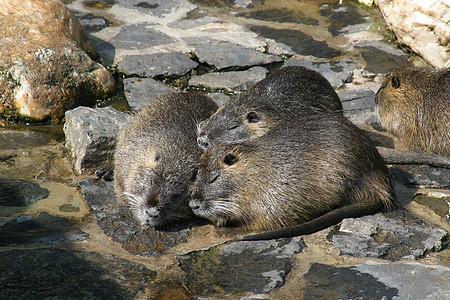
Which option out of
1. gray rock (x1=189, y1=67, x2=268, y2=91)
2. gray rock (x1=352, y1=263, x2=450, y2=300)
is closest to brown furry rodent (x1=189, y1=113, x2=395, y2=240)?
gray rock (x1=352, y1=263, x2=450, y2=300)

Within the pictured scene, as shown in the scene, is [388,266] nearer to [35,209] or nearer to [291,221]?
[291,221]

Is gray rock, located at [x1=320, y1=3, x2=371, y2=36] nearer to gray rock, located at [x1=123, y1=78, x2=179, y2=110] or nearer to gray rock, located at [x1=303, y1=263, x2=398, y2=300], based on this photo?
gray rock, located at [x1=123, y1=78, x2=179, y2=110]

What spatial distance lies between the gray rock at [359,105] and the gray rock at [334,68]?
0.27 m

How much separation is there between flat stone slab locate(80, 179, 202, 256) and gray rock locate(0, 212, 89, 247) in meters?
0.24

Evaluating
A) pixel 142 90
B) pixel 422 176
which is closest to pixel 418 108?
pixel 422 176

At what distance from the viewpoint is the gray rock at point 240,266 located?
315 centimetres

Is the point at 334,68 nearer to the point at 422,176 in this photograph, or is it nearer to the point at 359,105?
the point at 359,105

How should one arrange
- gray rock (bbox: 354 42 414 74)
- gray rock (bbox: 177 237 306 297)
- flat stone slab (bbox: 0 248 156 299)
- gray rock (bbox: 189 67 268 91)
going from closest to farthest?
flat stone slab (bbox: 0 248 156 299), gray rock (bbox: 177 237 306 297), gray rock (bbox: 189 67 268 91), gray rock (bbox: 354 42 414 74)

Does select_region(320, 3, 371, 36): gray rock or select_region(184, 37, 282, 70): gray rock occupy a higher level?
select_region(320, 3, 371, 36): gray rock

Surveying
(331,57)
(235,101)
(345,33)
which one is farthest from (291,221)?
(345,33)

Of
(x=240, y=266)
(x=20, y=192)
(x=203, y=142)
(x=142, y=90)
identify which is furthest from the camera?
(x=142, y=90)

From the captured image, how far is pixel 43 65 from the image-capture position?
5.84 meters

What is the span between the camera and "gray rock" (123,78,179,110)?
237 inches

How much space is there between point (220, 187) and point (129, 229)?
2.55ft
